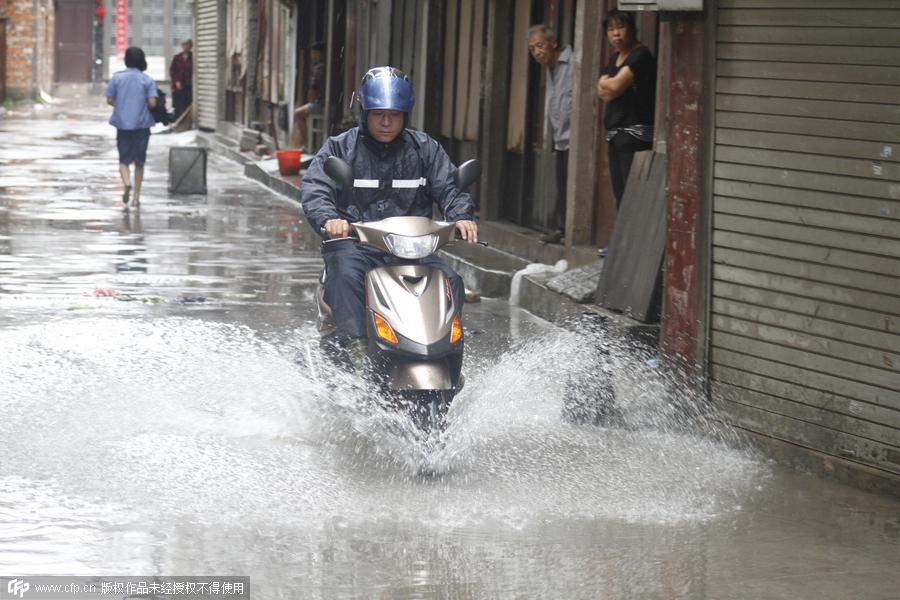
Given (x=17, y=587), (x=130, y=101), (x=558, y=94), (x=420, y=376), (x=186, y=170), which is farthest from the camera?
(x=186, y=170)

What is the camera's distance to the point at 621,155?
35.0ft

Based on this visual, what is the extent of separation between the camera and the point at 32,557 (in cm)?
493

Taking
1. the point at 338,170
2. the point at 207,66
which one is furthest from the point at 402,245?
the point at 207,66

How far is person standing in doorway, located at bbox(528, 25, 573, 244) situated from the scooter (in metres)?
5.95

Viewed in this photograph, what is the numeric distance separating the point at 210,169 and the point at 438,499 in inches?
858

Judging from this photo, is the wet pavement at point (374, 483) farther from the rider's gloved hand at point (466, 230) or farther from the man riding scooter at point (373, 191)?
the rider's gloved hand at point (466, 230)

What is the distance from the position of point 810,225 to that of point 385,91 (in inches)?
76.5

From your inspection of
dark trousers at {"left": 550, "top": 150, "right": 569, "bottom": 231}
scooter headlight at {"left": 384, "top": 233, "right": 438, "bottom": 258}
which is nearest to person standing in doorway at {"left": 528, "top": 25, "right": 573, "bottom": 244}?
dark trousers at {"left": 550, "top": 150, "right": 569, "bottom": 231}

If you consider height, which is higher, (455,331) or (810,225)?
(810,225)

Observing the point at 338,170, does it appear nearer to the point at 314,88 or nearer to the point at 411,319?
the point at 411,319

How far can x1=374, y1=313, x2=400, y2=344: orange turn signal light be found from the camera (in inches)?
241

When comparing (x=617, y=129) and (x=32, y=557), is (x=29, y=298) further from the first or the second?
(x=32, y=557)

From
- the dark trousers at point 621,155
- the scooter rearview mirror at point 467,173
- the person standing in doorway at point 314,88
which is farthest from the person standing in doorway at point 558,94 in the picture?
the person standing in doorway at point 314,88

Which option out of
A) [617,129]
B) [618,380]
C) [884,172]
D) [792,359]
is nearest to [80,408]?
[618,380]
